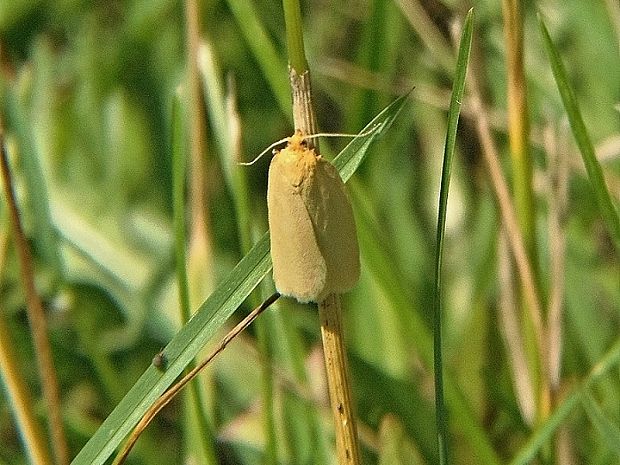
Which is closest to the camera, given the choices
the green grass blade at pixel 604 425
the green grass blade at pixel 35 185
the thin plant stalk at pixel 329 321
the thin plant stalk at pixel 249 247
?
the thin plant stalk at pixel 329 321

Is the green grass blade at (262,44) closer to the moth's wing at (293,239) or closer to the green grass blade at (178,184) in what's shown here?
the green grass blade at (178,184)

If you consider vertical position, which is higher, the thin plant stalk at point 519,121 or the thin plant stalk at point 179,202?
the thin plant stalk at point 519,121

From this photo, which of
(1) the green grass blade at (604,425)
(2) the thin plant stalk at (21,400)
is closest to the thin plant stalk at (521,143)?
(1) the green grass blade at (604,425)

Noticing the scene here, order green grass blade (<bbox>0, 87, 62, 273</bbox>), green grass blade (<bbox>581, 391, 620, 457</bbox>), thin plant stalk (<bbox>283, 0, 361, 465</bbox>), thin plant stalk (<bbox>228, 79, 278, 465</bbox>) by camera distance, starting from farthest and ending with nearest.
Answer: green grass blade (<bbox>0, 87, 62, 273</bbox>) → thin plant stalk (<bbox>228, 79, 278, 465</bbox>) → green grass blade (<bbox>581, 391, 620, 457</bbox>) → thin plant stalk (<bbox>283, 0, 361, 465</bbox>)

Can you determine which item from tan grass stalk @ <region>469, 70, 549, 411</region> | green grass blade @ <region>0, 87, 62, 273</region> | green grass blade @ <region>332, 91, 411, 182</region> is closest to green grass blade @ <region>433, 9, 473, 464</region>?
green grass blade @ <region>332, 91, 411, 182</region>

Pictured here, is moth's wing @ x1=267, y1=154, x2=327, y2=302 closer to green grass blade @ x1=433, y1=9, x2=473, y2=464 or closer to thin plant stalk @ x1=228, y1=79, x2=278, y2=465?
green grass blade @ x1=433, y1=9, x2=473, y2=464

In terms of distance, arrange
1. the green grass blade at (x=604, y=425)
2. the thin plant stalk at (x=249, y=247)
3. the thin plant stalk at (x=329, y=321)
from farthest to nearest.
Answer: the thin plant stalk at (x=249, y=247) < the green grass blade at (x=604, y=425) < the thin plant stalk at (x=329, y=321)

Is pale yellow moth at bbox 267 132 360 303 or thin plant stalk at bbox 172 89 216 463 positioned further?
thin plant stalk at bbox 172 89 216 463
